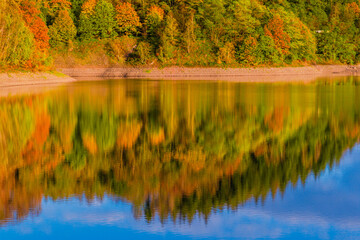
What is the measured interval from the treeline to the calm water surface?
0.05 metres

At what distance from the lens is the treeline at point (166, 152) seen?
14.0m

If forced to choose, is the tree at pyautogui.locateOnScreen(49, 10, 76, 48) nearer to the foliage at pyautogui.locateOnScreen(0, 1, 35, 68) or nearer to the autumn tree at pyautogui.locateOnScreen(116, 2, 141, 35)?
the autumn tree at pyautogui.locateOnScreen(116, 2, 141, 35)

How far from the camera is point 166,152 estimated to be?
20297 millimetres

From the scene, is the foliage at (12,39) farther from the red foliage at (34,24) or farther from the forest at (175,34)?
the forest at (175,34)

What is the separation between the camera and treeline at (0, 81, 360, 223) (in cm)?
1405

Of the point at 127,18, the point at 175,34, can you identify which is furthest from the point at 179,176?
the point at 127,18

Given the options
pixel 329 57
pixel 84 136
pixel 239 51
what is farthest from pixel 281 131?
pixel 329 57

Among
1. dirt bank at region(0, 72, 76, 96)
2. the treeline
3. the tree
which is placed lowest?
dirt bank at region(0, 72, 76, 96)

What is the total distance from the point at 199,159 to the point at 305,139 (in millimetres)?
6502

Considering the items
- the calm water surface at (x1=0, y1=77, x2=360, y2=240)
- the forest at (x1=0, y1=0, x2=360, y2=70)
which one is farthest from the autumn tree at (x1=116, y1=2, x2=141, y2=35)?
the calm water surface at (x1=0, y1=77, x2=360, y2=240)

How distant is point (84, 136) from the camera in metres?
23.9

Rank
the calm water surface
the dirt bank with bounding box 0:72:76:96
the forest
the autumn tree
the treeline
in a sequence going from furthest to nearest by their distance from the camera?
the autumn tree
the forest
the dirt bank with bounding box 0:72:76:96
the treeline
the calm water surface

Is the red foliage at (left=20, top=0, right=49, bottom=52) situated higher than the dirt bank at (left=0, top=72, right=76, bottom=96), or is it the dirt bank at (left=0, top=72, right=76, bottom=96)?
the red foliage at (left=20, top=0, right=49, bottom=52)

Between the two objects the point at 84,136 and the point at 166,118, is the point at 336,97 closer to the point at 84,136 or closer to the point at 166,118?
the point at 166,118
